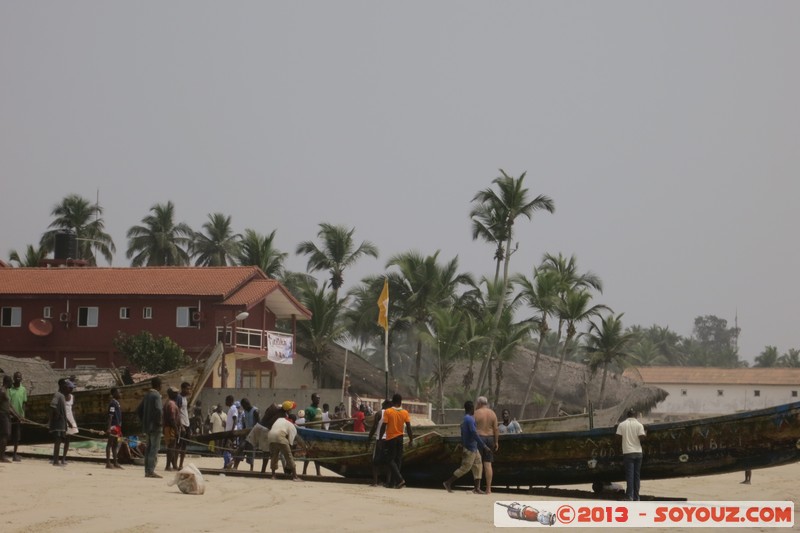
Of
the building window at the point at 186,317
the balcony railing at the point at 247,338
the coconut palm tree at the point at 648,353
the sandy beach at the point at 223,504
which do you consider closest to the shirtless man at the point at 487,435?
the sandy beach at the point at 223,504

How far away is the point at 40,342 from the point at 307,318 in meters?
11.1

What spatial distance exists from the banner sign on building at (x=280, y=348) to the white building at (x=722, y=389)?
117ft

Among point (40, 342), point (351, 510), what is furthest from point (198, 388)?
point (40, 342)

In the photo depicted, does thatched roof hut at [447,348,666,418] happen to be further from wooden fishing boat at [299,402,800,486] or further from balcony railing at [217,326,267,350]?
wooden fishing boat at [299,402,800,486]

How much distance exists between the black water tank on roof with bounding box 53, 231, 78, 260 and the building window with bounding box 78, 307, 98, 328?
27.3 ft

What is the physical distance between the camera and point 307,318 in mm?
49500

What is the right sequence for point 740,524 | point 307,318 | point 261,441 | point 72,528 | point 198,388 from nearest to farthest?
point 72,528, point 740,524, point 261,441, point 198,388, point 307,318

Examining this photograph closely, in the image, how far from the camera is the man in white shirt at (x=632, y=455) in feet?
53.2

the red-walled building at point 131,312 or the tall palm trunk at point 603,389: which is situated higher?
the red-walled building at point 131,312

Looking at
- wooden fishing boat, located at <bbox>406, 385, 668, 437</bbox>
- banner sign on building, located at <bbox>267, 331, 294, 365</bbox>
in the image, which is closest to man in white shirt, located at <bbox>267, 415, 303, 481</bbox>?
wooden fishing boat, located at <bbox>406, 385, 668, 437</bbox>

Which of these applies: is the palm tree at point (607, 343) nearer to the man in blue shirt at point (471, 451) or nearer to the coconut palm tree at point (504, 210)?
the coconut palm tree at point (504, 210)

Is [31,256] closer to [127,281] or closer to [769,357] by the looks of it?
[127,281]

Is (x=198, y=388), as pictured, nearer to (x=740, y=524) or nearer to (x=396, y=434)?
(x=396, y=434)

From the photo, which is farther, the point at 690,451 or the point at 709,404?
the point at 709,404
